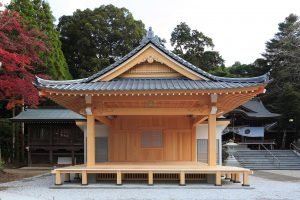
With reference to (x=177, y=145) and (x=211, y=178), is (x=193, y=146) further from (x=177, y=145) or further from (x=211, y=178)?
(x=211, y=178)

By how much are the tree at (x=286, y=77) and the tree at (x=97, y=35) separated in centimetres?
1514

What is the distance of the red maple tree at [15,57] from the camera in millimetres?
17000

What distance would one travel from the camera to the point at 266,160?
27.5 m

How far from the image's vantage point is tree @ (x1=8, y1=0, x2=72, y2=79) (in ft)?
91.0

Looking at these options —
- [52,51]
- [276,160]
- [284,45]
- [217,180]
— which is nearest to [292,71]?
[284,45]

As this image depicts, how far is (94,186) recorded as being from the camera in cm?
1280

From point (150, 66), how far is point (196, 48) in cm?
3553

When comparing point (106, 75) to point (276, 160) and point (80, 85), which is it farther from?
point (276, 160)

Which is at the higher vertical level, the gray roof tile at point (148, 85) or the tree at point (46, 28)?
the tree at point (46, 28)

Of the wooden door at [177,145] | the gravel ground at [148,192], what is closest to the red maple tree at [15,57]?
the gravel ground at [148,192]

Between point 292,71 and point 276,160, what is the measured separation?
12.5 meters

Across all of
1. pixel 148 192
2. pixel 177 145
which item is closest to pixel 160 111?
pixel 148 192

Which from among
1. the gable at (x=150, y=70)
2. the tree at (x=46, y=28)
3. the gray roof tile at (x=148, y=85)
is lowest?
the gray roof tile at (x=148, y=85)

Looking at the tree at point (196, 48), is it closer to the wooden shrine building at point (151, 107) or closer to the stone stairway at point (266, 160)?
the stone stairway at point (266, 160)
